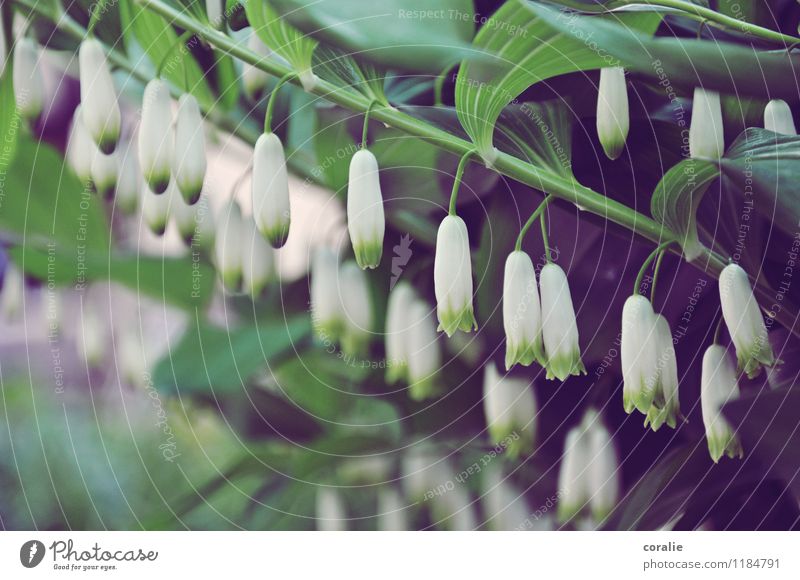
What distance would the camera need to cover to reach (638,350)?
1.48 ft

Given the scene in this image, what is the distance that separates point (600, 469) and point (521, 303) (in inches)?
5.1

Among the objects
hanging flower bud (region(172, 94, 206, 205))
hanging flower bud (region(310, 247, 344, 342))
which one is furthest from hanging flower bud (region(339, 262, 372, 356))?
hanging flower bud (region(172, 94, 206, 205))

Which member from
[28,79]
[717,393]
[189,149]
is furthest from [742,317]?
[28,79]

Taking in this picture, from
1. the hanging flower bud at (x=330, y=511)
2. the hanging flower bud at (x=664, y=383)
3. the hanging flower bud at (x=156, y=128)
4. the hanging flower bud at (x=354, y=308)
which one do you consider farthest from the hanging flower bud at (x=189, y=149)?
the hanging flower bud at (x=664, y=383)

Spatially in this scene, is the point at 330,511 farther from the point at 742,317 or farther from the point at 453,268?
the point at 742,317

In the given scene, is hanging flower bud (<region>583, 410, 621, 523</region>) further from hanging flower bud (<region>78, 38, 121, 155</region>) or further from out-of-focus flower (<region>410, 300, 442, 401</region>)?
hanging flower bud (<region>78, 38, 121, 155</region>)

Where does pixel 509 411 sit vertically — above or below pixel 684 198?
below

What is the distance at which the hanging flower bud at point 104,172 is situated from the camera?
440 millimetres

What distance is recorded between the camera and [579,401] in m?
0.46

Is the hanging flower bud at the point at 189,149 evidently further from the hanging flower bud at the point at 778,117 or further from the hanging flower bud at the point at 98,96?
the hanging flower bud at the point at 778,117
